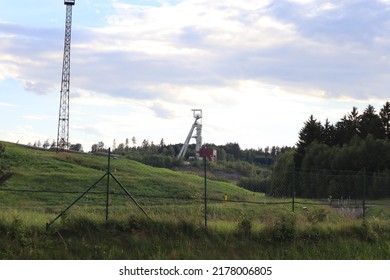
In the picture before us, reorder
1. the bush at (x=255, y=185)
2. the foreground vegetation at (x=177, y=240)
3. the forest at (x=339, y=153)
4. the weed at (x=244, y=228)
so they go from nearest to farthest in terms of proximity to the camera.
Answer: the foreground vegetation at (x=177, y=240) < the weed at (x=244, y=228) < the forest at (x=339, y=153) < the bush at (x=255, y=185)

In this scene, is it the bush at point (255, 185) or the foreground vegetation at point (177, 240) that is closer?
the foreground vegetation at point (177, 240)

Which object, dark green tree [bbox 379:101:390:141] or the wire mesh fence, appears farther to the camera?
dark green tree [bbox 379:101:390:141]

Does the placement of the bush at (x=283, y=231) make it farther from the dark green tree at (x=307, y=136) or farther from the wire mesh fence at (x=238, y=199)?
the dark green tree at (x=307, y=136)

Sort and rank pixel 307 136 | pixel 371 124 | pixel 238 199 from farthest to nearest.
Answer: pixel 307 136
pixel 371 124
pixel 238 199

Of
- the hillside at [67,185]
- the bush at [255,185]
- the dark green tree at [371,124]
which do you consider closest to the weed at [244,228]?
the hillside at [67,185]

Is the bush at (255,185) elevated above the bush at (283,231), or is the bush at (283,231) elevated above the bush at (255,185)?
the bush at (283,231)

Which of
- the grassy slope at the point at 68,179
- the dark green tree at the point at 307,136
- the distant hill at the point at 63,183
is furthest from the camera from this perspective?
the dark green tree at the point at 307,136

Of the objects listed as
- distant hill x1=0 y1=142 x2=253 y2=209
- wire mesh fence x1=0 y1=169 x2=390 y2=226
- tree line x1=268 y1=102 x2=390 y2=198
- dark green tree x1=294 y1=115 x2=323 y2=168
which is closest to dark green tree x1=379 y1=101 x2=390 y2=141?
tree line x1=268 y1=102 x2=390 y2=198

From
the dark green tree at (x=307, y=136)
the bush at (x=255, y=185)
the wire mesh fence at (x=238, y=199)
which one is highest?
the dark green tree at (x=307, y=136)

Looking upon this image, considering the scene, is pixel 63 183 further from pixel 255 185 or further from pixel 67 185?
pixel 255 185

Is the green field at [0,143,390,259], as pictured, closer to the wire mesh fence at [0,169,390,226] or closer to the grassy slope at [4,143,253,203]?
the wire mesh fence at [0,169,390,226]

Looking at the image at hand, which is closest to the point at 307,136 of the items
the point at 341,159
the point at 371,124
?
the point at 371,124

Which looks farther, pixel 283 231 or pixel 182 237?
pixel 283 231

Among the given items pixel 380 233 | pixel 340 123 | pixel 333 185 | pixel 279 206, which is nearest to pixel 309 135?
pixel 340 123
